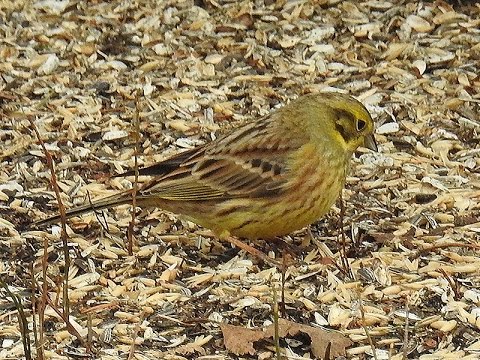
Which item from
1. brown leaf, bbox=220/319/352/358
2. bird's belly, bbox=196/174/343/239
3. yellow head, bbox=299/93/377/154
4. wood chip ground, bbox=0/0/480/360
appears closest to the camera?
brown leaf, bbox=220/319/352/358

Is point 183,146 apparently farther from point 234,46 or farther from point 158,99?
point 234,46

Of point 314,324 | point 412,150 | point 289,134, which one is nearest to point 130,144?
point 289,134

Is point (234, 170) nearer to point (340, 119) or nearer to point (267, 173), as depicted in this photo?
point (267, 173)

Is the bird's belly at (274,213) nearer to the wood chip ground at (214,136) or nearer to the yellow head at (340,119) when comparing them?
the wood chip ground at (214,136)

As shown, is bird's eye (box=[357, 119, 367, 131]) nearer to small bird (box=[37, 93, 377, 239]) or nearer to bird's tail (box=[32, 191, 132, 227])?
small bird (box=[37, 93, 377, 239])

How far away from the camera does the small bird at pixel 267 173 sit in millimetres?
5438

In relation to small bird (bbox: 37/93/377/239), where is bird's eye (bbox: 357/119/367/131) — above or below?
above

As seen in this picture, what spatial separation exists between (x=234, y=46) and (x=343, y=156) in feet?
5.75

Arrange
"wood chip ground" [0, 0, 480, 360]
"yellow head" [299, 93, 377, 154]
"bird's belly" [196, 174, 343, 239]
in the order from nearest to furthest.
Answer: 1. "wood chip ground" [0, 0, 480, 360]
2. "bird's belly" [196, 174, 343, 239]
3. "yellow head" [299, 93, 377, 154]

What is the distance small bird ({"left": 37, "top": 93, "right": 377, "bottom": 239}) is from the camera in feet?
17.8

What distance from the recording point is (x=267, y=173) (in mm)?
5488

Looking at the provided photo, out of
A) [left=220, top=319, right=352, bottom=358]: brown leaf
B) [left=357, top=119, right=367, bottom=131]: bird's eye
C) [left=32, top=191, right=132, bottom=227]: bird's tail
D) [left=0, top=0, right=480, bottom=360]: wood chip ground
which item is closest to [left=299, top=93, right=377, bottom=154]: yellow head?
[left=357, top=119, right=367, bottom=131]: bird's eye

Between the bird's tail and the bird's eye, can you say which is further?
the bird's eye

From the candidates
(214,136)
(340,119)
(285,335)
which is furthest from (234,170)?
(285,335)
